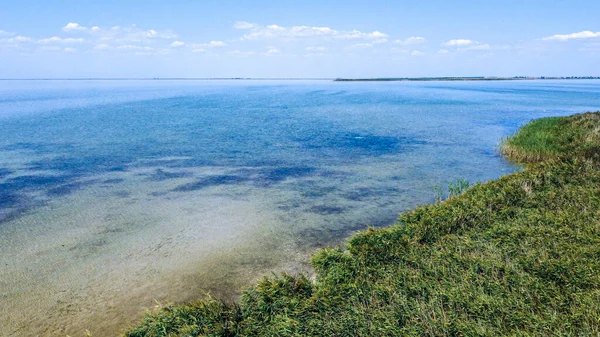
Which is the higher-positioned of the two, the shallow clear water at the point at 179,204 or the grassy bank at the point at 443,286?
the grassy bank at the point at 443,286

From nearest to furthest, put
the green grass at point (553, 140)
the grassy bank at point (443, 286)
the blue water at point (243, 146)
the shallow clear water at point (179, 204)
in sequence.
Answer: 1. the grassy bank at point (443, 286)
2. the shallow clear water at point (179, 204)
3. the green grass at point (553, 140)
4. the blue water at point (243, 146)

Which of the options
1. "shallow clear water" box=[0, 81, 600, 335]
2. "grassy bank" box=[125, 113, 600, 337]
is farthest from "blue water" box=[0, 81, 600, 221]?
"grassy bank" box=[125, 113, 600, 337]

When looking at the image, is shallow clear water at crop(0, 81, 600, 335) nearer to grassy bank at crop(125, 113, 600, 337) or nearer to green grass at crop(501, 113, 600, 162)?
green grass at crop(501, 113, 600, 162)

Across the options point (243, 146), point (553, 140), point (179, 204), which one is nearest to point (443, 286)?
point (179, 204)

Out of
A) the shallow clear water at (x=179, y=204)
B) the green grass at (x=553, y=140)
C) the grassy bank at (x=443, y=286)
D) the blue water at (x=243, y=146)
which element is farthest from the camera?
the blue water at (x=243, y=146)

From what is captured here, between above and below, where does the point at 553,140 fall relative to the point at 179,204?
above

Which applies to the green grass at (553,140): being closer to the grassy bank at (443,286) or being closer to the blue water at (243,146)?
the blue water at (243,146)

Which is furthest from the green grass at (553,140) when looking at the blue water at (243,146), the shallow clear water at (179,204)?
the shallow clear water at (179,204)

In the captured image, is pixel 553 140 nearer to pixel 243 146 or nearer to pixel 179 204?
pixel 243 146
